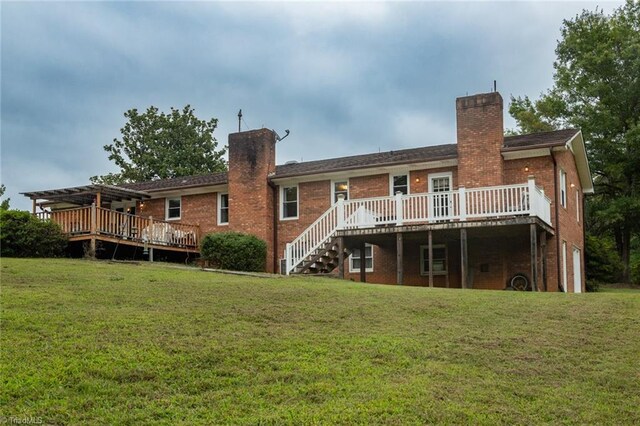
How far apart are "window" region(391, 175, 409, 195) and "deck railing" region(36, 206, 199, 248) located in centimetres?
847

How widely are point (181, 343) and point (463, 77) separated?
66.4 feet

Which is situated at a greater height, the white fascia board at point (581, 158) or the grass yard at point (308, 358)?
the white fascia board at point (581, 158)

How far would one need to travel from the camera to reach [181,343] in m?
9.27

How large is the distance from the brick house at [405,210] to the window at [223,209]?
0.14 feet

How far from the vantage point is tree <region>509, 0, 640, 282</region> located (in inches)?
1288

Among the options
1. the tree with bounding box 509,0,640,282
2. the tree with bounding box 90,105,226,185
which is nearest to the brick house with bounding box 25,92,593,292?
the tree with bounding box 509,0,640,282

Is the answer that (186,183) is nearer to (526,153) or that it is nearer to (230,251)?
(230,251)

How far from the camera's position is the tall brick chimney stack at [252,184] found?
2566cm

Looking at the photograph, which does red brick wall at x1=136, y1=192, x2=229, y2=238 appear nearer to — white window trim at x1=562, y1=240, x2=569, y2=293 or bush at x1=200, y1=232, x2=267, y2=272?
bush at x1=200, y1=232, x2=267, y2=272

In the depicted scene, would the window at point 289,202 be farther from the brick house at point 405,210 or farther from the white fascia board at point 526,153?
the white fascia board at point 526,153

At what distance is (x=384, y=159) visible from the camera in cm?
2464

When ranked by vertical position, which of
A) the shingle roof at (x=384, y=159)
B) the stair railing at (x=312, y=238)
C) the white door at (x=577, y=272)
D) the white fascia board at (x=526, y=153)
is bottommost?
the white door at (x=577, y=272)

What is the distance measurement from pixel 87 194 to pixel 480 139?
1536cm

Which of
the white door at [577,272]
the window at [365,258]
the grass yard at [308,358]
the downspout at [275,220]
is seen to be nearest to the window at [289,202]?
the downspout at [275,220]
